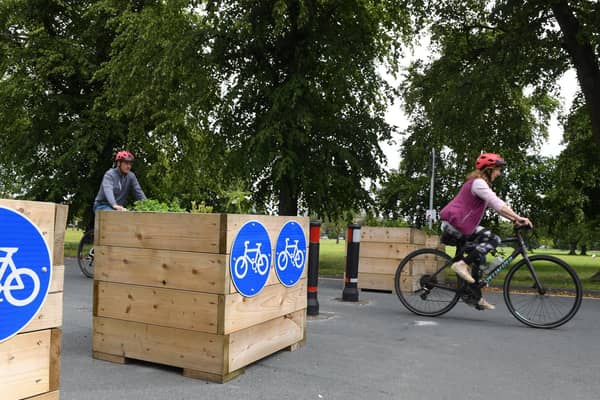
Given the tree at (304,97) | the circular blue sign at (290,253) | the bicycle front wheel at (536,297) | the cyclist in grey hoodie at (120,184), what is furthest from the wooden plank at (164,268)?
the tree at (304,97)

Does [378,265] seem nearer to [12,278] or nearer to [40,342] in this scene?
[40,342]

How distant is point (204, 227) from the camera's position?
416 centimetres

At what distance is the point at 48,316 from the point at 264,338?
87.6 inches

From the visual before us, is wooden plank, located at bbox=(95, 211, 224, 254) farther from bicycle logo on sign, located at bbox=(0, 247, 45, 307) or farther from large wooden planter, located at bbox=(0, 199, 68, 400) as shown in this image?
bicycle logo on sign, located at bbox=(0, 247, 45, 307)

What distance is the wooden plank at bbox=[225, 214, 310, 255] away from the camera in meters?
4.09

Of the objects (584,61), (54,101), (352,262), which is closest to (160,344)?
(352,262)

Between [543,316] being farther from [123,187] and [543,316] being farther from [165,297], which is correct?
[123,187]

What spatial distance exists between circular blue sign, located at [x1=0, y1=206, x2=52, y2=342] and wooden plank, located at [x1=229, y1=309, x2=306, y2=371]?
1.74m

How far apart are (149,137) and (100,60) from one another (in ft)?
13.5

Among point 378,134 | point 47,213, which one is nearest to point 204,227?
point 47,213

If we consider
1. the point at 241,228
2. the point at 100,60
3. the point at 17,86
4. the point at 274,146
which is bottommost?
the point at 241,228

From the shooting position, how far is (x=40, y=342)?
106 inches

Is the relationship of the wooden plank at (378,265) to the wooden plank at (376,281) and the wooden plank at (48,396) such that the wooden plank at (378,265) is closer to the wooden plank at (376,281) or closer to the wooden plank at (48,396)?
the wooden plank at (376,281)

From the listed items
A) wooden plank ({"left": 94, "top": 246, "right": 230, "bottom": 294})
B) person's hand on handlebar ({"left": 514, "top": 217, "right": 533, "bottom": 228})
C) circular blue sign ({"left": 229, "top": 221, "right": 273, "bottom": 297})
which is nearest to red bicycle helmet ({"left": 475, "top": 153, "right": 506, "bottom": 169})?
person's hand on handlebar ({"left": 514, "top": 217, "right": 533, "bottom": 228})
